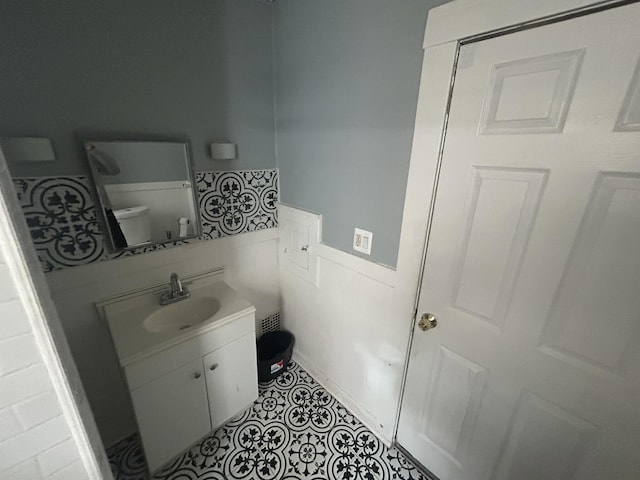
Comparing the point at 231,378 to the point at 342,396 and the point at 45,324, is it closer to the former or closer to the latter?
the point at 342,396

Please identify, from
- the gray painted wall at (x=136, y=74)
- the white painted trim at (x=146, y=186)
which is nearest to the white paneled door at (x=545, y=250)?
the gray painted wall at (x=136, y=74)

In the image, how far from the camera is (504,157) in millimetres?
833

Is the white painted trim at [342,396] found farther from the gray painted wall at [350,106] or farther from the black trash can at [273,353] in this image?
the gray painted wall at [350,106]

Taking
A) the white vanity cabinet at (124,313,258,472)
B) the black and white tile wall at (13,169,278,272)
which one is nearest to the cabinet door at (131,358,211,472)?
the white vanity cabinet at (124,313,258,472)

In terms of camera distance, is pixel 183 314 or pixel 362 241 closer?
pixel 362 241

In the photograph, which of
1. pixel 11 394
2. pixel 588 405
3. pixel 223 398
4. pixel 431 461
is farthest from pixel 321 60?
pixel 431 461

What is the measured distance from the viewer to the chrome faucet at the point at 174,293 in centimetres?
147

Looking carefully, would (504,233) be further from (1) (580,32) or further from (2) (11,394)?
(2) (11,394)

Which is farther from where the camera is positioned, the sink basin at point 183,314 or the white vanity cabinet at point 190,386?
the sink basin at point 183,314

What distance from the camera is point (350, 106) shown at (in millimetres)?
1243

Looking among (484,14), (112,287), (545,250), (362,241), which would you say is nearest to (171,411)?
(112,287)

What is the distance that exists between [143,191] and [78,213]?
10.7 inches

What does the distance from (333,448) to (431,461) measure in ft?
1.68

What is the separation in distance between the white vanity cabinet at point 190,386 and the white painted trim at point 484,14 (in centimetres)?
149
